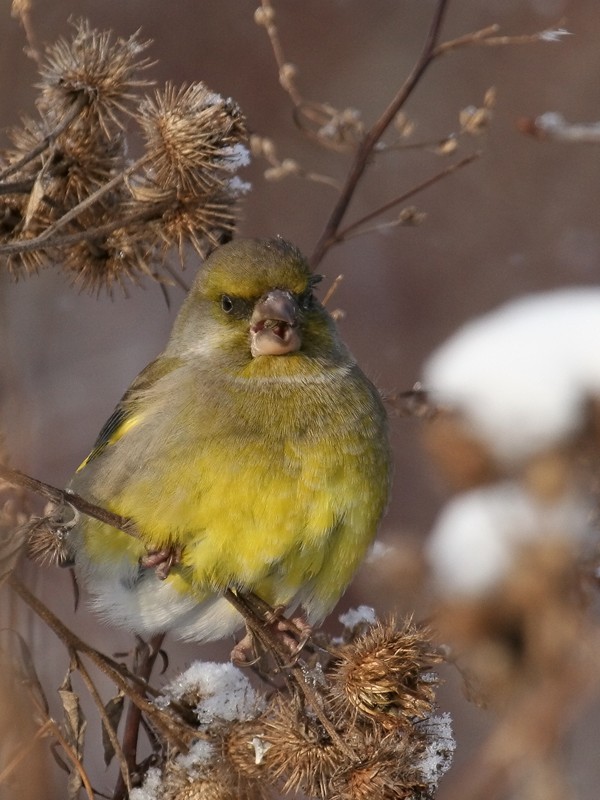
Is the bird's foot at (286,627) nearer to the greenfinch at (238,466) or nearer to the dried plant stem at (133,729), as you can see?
the greenfinch at (238,466)

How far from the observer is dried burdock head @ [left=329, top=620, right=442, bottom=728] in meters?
3.29

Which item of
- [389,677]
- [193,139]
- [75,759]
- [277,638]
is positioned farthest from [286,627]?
[193,139]

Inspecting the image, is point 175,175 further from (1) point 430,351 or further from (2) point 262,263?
(1) point 430,351

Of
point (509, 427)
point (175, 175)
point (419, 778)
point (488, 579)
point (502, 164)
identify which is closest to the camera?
point (419, 778)

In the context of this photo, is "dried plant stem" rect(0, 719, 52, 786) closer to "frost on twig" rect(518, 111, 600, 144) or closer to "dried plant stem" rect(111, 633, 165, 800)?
"dried plant stem" rect(111, 633, 165, 800)

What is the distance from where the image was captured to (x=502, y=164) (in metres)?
8.96

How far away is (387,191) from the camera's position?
348 inches

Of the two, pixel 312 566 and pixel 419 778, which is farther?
pixel 312 566

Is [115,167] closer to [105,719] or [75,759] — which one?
[105,719]

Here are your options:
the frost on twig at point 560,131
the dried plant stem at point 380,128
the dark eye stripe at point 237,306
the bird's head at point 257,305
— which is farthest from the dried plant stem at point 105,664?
the frost on twig at point 560,131

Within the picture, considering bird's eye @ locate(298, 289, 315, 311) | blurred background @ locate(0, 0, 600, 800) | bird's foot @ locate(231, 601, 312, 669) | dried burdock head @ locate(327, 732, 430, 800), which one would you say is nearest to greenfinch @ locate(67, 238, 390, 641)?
bird's eye @ locate(298, 289, 315, 311)

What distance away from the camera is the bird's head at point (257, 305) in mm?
4348

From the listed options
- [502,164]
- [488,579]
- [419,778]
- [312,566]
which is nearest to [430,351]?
[502,164]

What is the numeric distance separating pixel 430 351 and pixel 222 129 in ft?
13.8
